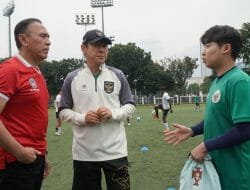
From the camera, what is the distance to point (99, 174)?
12.3 ft

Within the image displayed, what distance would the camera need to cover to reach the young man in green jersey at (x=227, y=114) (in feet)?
8.58

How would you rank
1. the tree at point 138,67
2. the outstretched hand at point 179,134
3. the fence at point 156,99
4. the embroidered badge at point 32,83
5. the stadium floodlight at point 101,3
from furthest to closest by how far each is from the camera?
the fence at point 156,99
the tree at point 138,67
the stadium floodlight at point 101,3
the outstretched hand at point 179,134
the embroidered badge at point 32,83

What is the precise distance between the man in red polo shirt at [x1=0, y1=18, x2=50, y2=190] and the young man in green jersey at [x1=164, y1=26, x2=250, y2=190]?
3.83ft

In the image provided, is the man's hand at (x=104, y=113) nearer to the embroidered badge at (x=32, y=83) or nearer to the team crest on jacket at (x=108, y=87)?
the team crest on jacket at (x=108, y=87)

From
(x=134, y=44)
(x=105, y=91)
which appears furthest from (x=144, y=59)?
(x=105, y=91)

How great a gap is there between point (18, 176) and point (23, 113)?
45cm

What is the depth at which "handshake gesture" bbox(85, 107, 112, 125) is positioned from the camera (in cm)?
352

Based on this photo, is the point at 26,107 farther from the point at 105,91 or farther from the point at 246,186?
the point at 246,186

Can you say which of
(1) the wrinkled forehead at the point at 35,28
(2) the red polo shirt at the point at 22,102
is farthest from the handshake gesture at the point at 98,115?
(1) the wrinkled forehead at the point at 35,28

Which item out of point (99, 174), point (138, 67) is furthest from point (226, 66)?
point (138, 67)

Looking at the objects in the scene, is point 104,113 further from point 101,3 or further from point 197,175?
point 101,3

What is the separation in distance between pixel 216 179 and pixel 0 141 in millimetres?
1440

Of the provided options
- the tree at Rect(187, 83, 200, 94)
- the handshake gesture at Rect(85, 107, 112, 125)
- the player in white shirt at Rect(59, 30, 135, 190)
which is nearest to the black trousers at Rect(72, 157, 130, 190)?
the player in white shirt at Rect(59, 30, 135, 190)

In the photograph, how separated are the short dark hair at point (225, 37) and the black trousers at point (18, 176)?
1.56 metres
